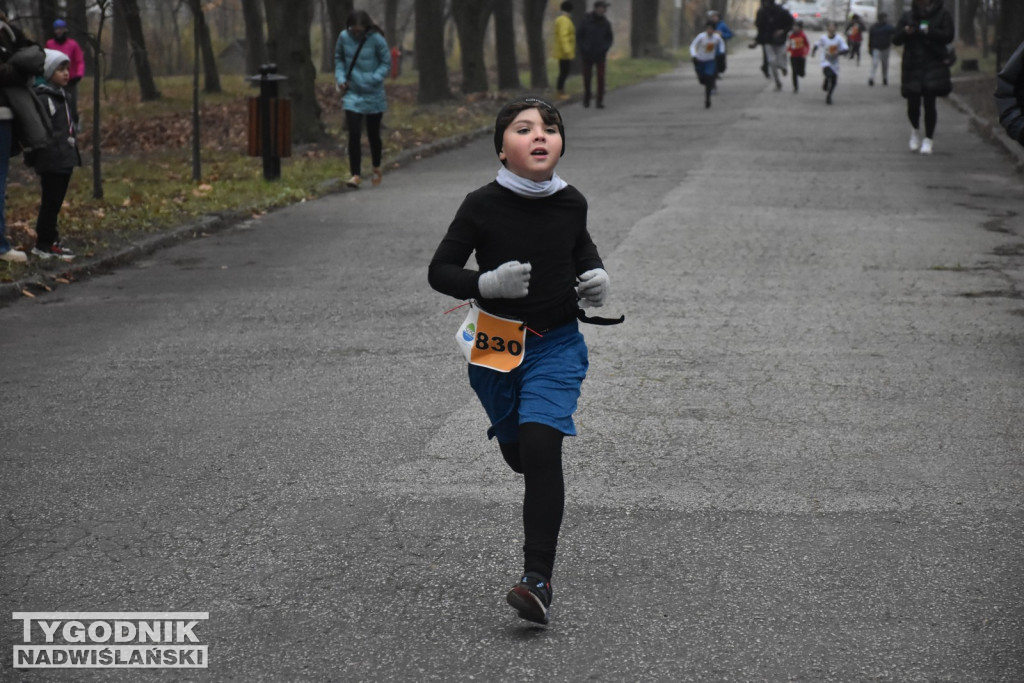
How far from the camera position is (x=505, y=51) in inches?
1234

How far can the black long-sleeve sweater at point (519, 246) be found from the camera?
4.21 m

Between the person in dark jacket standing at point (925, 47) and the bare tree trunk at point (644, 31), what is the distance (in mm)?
32882

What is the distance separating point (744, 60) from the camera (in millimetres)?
47594

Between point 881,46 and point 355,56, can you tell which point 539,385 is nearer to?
point 355,56

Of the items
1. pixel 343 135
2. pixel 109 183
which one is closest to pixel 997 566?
pixel 109 183

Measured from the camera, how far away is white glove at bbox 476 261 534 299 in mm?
3988

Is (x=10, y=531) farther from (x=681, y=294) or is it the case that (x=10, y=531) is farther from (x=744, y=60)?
(x=744, y=60)

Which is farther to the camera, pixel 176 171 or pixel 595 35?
pixel 595 35

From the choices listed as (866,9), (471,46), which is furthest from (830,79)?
(866,9)

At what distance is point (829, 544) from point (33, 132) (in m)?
7.24

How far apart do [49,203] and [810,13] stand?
71.1 m

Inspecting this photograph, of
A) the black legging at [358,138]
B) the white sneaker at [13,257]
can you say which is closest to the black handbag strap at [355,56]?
the black legging at [358,138]

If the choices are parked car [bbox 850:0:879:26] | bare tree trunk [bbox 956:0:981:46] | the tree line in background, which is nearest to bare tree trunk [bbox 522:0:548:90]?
the tree line in background

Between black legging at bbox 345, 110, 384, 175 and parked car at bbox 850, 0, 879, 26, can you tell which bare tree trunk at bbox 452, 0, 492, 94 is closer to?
black legging at bbox 345, 110, 384, 175
